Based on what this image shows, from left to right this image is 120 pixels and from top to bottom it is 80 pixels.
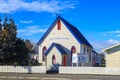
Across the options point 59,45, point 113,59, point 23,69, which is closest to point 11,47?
point 23,69

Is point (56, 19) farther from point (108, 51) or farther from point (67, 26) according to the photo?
point (108, 51)

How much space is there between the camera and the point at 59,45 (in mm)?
55969

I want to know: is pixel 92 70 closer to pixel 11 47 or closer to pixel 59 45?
pixel 11 47

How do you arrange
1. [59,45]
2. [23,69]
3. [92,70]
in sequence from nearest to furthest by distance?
[92,70], [23,69], [59,45]

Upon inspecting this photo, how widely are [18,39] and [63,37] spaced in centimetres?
1045

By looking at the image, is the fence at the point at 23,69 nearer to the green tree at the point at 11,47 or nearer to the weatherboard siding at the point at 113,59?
the green tree at the point at 11,47

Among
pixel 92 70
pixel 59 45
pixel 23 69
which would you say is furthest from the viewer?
pixel 59 45

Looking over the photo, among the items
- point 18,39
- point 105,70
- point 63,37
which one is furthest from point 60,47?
point 105,70

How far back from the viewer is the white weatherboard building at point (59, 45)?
53.8 meters

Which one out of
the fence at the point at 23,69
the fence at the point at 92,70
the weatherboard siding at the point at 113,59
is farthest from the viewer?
the weatherboard siding at the point at 113,59

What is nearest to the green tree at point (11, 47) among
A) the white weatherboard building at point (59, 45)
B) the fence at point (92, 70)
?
the white weatherboard building at point (59, 45)

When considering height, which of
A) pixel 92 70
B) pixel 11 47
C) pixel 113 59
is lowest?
pixel 92 70

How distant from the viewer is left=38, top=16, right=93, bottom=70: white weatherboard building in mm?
53812

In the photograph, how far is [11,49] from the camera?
4688 centimetres
